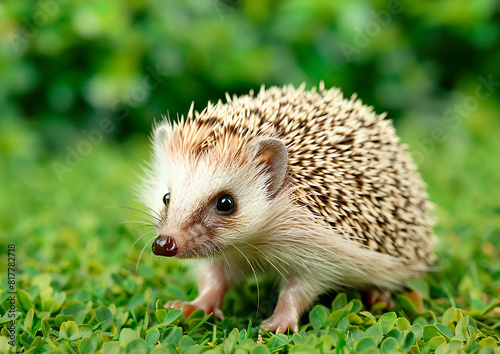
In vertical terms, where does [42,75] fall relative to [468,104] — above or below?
below

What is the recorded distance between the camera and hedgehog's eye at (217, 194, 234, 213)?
7.52ft

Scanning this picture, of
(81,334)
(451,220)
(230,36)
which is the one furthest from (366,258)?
(230,36)

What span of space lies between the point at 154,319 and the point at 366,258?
1056 mm

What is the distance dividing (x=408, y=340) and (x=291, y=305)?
0.53 meters

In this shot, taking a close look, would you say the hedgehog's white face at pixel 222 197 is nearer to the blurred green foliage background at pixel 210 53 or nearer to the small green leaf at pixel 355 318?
the small green leaf at pixel 355 318

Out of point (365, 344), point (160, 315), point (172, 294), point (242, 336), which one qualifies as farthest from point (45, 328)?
point (365, 344)

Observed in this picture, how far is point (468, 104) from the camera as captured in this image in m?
6.35

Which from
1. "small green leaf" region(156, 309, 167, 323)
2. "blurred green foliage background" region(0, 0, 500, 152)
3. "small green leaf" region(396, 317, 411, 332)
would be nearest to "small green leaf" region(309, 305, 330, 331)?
"small green leaf" region(396, 317, 411, 332)

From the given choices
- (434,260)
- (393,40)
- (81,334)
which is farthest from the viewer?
(393,40)

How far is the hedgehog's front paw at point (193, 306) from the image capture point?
2436 mm

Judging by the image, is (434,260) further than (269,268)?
Yes

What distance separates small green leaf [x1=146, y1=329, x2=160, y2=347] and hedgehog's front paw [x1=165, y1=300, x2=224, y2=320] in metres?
0.34

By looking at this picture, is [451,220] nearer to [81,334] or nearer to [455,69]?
[81,334]

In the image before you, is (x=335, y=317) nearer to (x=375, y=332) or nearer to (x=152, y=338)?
(x=375, y=332)
